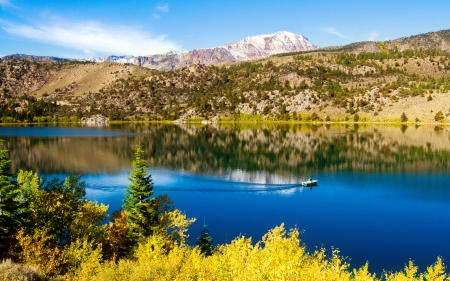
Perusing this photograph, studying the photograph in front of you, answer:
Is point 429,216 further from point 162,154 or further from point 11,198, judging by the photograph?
point 162,154

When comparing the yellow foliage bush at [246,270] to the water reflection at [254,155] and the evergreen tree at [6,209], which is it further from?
the water reflection at [254,155]

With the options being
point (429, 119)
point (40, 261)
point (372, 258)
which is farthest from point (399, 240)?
point (429, 119)

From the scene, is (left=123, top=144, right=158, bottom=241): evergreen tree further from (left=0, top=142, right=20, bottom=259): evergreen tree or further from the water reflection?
the water reflection

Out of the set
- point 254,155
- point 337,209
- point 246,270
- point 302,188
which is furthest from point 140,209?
point 254,155

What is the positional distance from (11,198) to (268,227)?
87.2ft

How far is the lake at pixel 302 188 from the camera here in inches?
1618

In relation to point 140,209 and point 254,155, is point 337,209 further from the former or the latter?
point 254,155

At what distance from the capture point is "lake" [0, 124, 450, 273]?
4109cm

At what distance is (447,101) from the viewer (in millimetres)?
194750

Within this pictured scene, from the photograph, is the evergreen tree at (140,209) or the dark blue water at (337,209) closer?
the evergreen tree at (140,209)

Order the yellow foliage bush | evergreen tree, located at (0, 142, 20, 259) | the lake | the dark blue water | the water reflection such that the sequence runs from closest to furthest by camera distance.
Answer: the yellow foliage bush → evergreen tree, located at (0, 142, 20, 259) → the dark blue water → the lake → the water reflection

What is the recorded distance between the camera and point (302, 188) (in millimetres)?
65250

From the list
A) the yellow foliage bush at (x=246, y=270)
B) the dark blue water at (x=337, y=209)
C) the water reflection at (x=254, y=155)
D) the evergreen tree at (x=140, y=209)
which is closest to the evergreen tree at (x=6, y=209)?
the evergreen tree at (x=140, y=209)

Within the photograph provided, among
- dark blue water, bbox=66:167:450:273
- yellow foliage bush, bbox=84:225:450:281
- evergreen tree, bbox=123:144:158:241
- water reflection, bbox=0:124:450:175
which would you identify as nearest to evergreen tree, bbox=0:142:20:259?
evergreen tree, bbox=123:144:158:241
